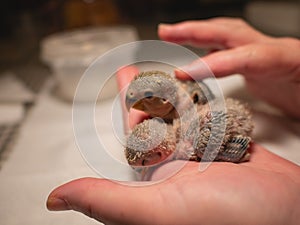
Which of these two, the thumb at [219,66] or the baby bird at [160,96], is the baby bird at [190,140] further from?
the thumb at [219,66]

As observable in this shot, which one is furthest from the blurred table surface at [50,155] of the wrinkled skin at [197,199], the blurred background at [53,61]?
the wrinkled skin at [197,199]

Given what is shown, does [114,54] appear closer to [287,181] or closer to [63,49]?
[63,49]

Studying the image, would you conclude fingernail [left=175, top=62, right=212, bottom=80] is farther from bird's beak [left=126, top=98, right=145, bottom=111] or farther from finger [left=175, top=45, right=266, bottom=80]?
bird's beak [left=126, top=98, right=145, bottom=111]

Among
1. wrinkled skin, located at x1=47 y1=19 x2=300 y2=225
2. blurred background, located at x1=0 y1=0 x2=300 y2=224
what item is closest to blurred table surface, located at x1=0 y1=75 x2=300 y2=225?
blurred background, located at x1=0 y1=0 x2=300 y2=224

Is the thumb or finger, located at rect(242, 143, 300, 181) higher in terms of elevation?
the thumb

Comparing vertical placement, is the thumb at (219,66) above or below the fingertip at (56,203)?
above

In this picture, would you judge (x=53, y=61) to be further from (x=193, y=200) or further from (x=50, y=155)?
(x=193, y=200)

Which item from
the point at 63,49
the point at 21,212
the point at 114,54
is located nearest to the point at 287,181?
the point at 21,212
